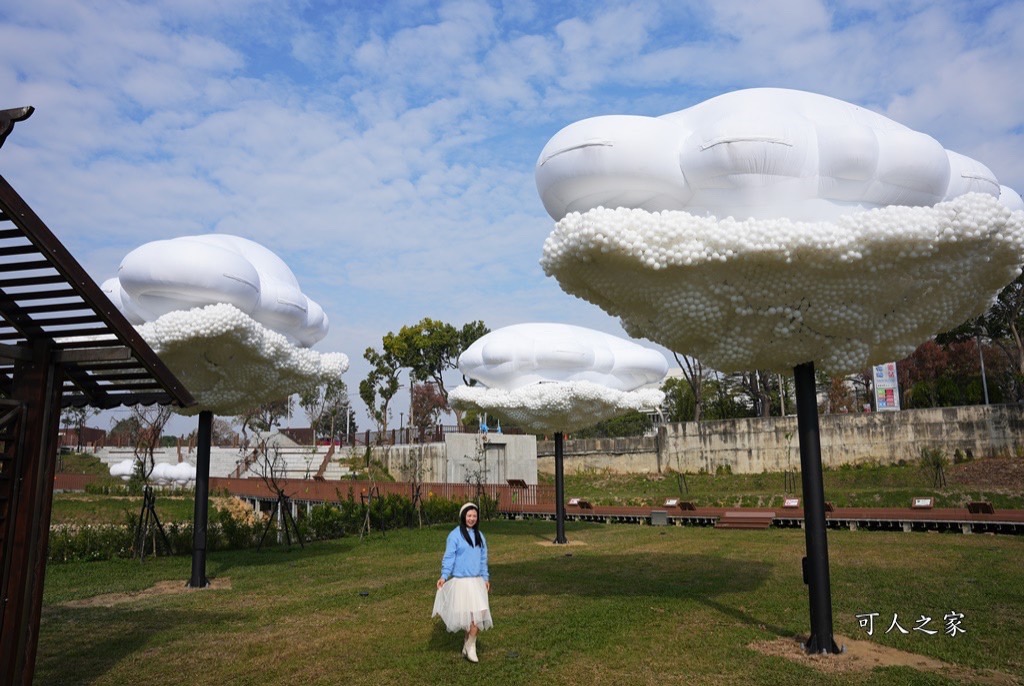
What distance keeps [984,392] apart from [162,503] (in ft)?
133

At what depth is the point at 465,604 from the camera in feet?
26.7

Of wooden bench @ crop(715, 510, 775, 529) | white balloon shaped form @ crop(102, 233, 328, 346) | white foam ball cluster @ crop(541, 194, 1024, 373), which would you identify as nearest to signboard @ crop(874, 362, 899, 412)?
wooden bench @ crop(715, 510, 775, 529)

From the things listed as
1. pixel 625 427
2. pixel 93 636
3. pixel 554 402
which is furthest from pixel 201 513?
pixel 625 427

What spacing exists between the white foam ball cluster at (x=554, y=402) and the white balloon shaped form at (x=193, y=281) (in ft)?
19.2

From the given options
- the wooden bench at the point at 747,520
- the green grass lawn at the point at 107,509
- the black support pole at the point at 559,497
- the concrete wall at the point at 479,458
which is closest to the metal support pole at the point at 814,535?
the black support pole at the point at 559,497

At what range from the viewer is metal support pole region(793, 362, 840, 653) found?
315 inches

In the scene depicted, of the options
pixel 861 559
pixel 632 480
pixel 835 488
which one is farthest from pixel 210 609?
pixel 632 480

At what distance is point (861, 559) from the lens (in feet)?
46.5

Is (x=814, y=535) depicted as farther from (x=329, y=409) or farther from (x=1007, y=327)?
(x=329, y=409)

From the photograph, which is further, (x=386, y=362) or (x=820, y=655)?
(x=386, y=362)

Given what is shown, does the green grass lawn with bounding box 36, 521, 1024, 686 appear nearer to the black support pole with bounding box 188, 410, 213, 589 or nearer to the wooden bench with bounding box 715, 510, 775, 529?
the black support pole with bounding box 188, 410, 213, 589

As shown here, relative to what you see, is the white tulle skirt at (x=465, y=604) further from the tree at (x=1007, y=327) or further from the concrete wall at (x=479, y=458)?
the tree at (x=1007, y=327)

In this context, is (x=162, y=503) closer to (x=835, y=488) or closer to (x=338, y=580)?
(x=338, y=580)

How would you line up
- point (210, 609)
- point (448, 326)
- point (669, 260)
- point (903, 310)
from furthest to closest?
point (448, 326), point (210, 609), point (903, 310), point (669, 260)
